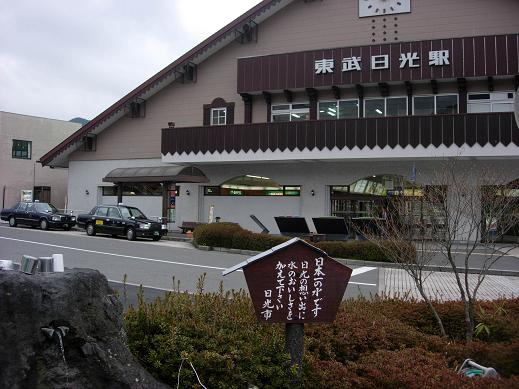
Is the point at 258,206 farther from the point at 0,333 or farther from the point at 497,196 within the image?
the point at 0,333

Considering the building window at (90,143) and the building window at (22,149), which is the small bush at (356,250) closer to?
the building window at (90,143)

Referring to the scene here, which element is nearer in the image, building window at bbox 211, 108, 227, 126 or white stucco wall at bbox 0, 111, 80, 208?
building window at bbox 211, 108, 227, 126

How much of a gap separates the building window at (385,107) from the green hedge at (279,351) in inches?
776

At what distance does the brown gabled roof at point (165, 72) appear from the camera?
2681 cm

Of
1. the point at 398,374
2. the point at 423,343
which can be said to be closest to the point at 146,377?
the point at 398,374

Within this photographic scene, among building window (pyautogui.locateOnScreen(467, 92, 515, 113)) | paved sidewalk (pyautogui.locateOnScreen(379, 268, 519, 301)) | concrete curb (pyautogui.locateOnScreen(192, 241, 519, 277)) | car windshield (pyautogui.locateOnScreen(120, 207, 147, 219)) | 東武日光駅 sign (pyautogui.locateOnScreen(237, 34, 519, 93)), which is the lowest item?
paved sidewalk (pyautogui.locateOnScreen(379, 268, 519, 301))

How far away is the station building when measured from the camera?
2206 centimetres

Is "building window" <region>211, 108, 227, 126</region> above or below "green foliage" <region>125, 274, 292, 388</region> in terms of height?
above

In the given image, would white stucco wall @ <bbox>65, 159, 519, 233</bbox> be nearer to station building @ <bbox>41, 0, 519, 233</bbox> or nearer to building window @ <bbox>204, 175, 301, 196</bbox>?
station building @ <bbox>41, 0, 519, 233</bbox>

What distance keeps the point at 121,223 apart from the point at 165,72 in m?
9.27

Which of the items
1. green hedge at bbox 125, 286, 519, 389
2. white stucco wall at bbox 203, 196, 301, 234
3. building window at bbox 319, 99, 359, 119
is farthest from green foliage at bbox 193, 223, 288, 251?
green hedge at bbox 125, 286, 519, 389

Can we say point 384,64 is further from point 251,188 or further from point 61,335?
point 61,335

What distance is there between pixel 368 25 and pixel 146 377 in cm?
2421

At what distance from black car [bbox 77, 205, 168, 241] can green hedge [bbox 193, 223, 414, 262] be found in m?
3.33
